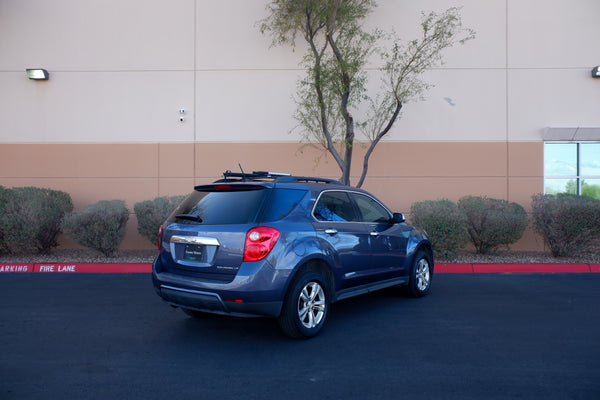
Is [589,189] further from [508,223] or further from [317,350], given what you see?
[317,350]

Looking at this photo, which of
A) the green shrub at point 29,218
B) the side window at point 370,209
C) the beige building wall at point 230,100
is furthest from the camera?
the beige building wall at point 230,100

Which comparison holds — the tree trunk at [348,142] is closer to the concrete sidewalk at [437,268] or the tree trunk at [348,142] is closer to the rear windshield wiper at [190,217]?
the concrete sidewalk at [437,268]

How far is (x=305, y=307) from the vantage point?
186 inches

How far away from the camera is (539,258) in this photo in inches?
403

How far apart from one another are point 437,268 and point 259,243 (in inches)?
230

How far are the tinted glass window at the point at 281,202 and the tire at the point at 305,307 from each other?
0.68m

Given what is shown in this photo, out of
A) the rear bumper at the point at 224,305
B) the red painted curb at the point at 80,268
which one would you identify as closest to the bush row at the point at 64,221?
the red painted curb at the point at 80,268

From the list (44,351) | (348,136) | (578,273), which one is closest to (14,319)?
(44,351)

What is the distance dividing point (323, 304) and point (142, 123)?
913 centimetres

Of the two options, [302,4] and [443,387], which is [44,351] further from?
[302,4]

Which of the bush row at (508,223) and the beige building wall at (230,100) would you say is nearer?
the bush row at (508,223)

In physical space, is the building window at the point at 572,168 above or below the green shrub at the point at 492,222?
above

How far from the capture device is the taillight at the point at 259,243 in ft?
14.2

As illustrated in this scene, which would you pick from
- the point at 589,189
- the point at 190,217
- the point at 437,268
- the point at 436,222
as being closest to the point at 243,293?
the point at 190,217
